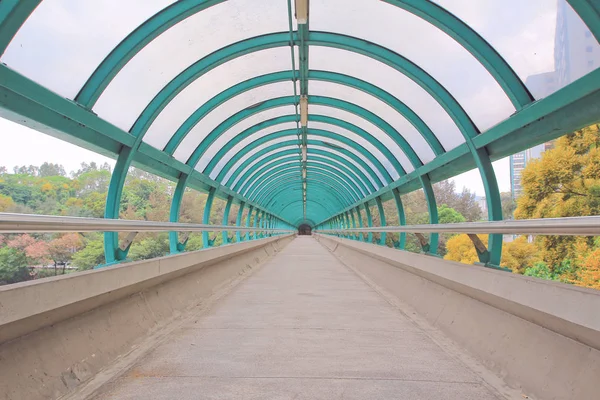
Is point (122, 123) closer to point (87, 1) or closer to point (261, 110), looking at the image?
point (87, 1)

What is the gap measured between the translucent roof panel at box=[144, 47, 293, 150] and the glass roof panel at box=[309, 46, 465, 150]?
956 mm

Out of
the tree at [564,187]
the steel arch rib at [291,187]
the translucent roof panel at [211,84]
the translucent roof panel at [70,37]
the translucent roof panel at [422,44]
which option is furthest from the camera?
the steel arch rib at [291,187]


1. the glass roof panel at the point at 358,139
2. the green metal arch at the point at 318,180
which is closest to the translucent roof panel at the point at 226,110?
the glass roof panel at the point at 358,139

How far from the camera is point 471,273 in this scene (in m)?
3.38

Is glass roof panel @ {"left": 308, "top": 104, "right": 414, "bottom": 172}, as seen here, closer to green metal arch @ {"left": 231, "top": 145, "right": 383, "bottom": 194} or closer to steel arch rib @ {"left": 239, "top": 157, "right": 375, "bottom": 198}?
green metal arch @ {"left": 231, "top": 145, "right": 383, "bottom": 194}

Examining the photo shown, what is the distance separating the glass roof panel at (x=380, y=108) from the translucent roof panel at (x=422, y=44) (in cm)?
310

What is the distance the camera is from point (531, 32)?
22.0 feet

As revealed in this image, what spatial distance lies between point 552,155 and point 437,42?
21985 mm

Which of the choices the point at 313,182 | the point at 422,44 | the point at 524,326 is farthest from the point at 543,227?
the point at 313,182

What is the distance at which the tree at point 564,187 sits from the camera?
2397 cm

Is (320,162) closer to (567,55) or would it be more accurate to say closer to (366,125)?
(366,125)

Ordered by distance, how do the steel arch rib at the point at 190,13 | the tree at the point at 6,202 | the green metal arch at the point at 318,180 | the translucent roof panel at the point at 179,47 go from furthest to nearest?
the green metal arch at the point at 318,180 < the translucent roof panel at the point at 179,47 < the steel arch rib at the point at 190,13 < the tree at the point at 6,202

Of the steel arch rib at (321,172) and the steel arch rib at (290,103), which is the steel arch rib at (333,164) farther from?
the steel arch rib at (290,103)

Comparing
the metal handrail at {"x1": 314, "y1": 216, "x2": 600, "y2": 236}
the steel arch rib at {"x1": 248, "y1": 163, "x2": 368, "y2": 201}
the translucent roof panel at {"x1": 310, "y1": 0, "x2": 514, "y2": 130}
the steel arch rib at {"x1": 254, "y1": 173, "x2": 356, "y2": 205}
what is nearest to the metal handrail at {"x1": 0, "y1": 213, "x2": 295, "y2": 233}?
the metal handrail at {"x1": 314, "y1": 216, "x2": 600, "y2": 236}
